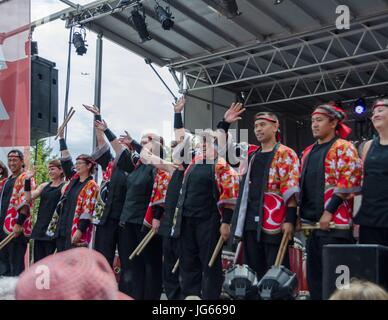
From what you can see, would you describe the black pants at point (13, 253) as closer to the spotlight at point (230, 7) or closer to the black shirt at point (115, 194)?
the black shirt at point (115, 194)

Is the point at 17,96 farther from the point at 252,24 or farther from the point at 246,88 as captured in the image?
the point at 246,88

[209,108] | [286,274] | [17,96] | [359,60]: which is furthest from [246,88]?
[286,274]

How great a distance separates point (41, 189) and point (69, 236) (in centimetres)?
91

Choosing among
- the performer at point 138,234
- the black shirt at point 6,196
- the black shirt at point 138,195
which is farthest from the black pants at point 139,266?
the black shirt at point 6,196

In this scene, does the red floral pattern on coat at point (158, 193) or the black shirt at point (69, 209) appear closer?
the red floral pattern on coat at point (158, 193)

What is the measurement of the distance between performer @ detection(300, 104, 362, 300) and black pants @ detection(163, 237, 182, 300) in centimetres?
122

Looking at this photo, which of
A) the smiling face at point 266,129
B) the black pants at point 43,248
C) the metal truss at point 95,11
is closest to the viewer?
the smiling face at point 266,129

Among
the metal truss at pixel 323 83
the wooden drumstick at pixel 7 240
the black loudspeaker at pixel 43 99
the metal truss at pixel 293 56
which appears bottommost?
the wooden drumstick at pixel 7 240

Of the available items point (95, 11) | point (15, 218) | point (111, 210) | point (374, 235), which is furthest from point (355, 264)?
point (95, 11)

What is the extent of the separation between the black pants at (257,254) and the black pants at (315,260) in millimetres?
218

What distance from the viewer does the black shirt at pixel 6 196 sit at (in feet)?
20.2

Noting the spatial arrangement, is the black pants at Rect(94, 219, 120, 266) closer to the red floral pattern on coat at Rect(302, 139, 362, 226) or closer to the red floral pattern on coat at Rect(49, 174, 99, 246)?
the red floral pattern on coat at Rect(49, 174, 99, 246)

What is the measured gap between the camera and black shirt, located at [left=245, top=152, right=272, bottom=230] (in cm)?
391

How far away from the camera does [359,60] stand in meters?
10.9
